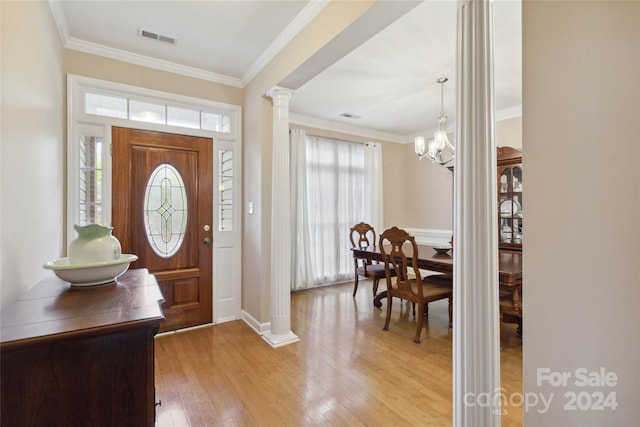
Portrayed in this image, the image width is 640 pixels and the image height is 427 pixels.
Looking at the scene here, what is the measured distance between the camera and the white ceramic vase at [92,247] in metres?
1.31

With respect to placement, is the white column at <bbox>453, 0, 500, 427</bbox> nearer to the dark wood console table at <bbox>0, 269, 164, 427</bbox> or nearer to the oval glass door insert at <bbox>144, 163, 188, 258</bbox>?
the dark wood console table at <bbox>0, 269, 164, 427</bbox>

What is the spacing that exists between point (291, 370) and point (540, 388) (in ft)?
5.88

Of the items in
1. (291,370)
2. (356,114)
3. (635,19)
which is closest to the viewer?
(635,19)

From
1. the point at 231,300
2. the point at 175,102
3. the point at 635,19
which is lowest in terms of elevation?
the point at 231,300

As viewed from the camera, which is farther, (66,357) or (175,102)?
(175,102)

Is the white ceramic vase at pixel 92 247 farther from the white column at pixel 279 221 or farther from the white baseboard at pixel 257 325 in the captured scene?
the white baseboard at pixel 257 325

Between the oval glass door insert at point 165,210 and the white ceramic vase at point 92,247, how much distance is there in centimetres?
159

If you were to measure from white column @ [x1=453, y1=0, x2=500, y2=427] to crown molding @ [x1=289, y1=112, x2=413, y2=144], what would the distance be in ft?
12.1

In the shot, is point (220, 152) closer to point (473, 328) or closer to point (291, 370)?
point (291, 370)

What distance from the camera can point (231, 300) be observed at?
329cm

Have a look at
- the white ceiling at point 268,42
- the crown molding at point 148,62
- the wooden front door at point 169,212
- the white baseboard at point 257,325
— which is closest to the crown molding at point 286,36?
the white ceiling at point 268,42

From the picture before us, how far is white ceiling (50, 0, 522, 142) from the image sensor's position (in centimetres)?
212

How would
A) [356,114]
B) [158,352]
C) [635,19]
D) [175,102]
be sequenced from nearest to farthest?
[635,19]
[158,352]
[175,102]
[356,114]

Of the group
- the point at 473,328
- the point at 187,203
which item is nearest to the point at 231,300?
the point at 187,203
